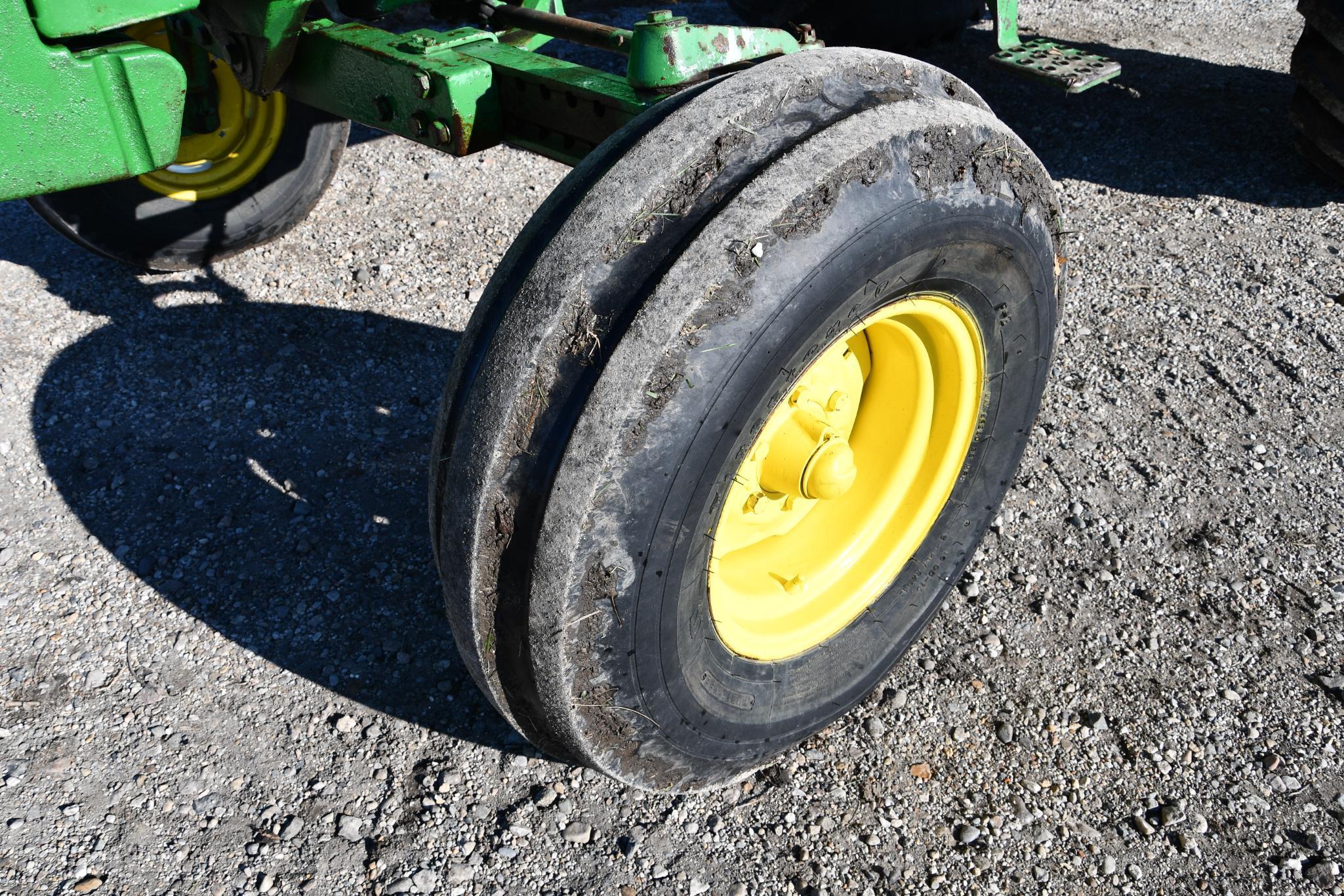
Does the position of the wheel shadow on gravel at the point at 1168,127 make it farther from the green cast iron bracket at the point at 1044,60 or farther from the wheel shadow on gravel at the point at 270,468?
the wheel shadow on gravel at the point at 270,468

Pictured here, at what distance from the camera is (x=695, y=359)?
4.64 feet

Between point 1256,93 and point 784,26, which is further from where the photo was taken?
point 1256,93

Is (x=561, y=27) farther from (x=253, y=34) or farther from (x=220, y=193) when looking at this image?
(x=220, y=193)

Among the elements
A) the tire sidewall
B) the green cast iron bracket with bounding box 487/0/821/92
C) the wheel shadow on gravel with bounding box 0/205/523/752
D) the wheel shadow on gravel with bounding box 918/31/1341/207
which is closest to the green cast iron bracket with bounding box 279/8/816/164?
the green cast iron bracket with bounding box 487/0/821/92

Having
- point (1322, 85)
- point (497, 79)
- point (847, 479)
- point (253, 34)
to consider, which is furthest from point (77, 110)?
point (1322, 85)

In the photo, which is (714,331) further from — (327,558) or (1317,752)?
Answer: (1317,752)

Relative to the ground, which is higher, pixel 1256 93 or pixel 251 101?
pixel 251 101

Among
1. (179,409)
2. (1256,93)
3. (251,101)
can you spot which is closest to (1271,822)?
(179,409)

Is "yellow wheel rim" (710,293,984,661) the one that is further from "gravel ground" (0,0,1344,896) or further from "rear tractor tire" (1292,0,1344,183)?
"rear tractor tire" (1292,0,1344,183)

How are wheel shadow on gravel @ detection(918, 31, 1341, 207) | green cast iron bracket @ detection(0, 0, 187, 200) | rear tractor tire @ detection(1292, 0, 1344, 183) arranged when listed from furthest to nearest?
wheel shadow on gravel @ detection(918, 31, 1341, 207) < rear tractor tire @ detection(1292, 0, 1344, 183) < green cast iron bracket @ detection(0, 0, 187, 200)

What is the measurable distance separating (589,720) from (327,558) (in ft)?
3.64

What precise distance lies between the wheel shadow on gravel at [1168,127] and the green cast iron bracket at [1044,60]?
0.86 metres

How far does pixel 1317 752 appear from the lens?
2068 millimetres

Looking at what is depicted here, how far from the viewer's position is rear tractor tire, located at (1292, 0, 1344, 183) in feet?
11.6
